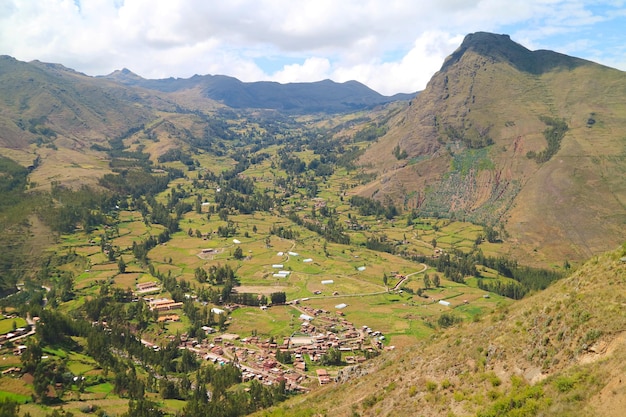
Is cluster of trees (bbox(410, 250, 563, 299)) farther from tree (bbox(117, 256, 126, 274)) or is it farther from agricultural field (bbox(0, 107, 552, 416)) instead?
tree (bbox(117, 256, 126, 274))

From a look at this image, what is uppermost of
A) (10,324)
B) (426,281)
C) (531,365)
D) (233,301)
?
(531,365)

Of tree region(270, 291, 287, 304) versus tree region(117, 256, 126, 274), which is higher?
tree region(117, 256, 126, 274)

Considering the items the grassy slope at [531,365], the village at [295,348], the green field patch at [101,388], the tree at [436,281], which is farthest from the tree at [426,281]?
the green field patch at [101,388]

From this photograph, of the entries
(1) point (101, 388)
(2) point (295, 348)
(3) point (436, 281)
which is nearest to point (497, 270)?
(3) point (436, 281)

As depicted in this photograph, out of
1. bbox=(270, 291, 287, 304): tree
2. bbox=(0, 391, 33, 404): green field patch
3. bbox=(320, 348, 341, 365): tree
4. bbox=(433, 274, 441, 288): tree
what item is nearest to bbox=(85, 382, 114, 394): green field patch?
bbox=(0, 391, 33, 404): green field patch

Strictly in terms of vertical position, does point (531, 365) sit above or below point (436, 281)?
above

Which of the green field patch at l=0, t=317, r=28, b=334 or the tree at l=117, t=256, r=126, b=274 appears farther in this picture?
the tree at l=117, t=256, r=126, b=274

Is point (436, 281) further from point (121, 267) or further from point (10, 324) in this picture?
point (10, 324)

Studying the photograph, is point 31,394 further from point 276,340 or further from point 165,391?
point 276,340

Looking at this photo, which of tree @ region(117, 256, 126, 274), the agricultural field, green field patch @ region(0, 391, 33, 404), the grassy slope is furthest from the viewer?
tree @ region(117, 256, 126, 274)
